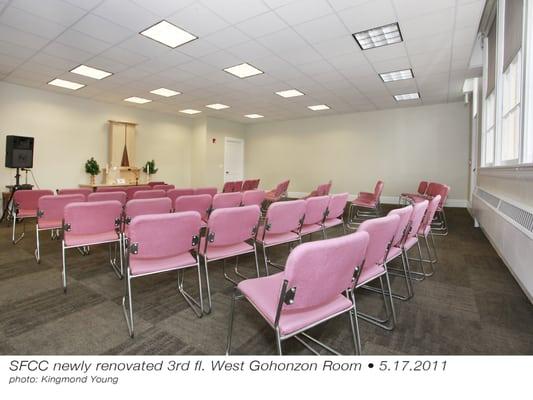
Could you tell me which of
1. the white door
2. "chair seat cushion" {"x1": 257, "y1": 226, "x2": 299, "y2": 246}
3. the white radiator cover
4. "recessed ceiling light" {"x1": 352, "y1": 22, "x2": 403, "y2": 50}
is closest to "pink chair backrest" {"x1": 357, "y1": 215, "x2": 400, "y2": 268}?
"chair seat cushion" {"x1": 257, "y1": 226, "x2": 299, "y2": 246}

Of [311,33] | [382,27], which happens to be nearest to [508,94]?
[382,27]

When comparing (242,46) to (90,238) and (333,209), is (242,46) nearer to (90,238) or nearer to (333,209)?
(333,209)

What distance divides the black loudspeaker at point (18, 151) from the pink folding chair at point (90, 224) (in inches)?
191

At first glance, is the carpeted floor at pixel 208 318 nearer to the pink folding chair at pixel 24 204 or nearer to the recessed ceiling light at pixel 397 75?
the pink folding chair at pixel 24 204

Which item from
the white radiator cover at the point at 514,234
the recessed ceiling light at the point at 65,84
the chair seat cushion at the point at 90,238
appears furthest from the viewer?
the recessed ceiling light at the point at 65,84

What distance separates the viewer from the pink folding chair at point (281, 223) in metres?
2.63

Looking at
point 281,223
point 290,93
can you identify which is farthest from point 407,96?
point 281,223

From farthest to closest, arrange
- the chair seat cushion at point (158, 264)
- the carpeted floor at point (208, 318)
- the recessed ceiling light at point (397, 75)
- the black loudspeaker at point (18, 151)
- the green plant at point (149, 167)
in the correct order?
1. the green plant at point (149, 167)
2. the black loudspeaker at point (18, 151)
3. the recessed ceiling light at point (397, 75)
4. the chair seat cushion at point (158, 264)
5. the carpeted floor at point (208, 318)

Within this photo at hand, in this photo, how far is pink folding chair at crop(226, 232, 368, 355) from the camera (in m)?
1.19

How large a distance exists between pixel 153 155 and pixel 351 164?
6.89 metres

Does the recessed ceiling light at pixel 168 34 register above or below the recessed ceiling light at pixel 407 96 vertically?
below

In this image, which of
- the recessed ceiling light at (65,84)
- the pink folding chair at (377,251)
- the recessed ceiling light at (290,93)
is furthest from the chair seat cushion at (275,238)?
the recessed ceiling light at (65,84)

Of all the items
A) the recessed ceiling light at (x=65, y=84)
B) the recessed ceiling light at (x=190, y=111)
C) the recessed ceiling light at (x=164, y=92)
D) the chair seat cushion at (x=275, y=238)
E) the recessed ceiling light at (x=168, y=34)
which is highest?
the recessed ceiling light at (x=190, y=111)

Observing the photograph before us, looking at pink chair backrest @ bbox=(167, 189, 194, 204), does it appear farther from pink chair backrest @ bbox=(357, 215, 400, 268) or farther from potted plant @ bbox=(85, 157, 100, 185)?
potted plant @ bbox=(85, 157, 100, 185)
